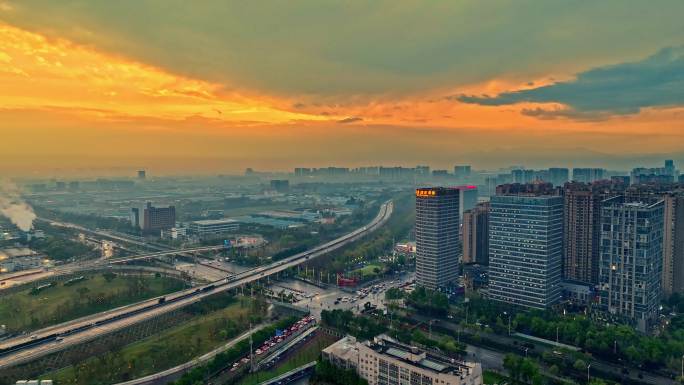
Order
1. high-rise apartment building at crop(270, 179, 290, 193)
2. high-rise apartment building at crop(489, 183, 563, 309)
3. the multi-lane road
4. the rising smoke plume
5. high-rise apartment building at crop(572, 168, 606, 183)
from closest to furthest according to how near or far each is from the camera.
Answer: the multi-lane road < high-rise apartment building at crop(489, 183, 563, 309) < the rising smoke plume < high-rise apartment building at crop(572, 168, 606, 183) < high-rise apartment building at crop(270, 179, 290, 193)

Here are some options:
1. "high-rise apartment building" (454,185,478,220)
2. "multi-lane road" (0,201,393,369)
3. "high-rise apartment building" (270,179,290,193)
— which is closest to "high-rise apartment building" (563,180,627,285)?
"multi-lane road" (0,201,393,369)

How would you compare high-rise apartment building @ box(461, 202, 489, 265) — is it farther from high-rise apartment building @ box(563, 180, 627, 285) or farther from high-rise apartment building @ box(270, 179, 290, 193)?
high-rise apartment building @ box(270, 179, 290, 193)

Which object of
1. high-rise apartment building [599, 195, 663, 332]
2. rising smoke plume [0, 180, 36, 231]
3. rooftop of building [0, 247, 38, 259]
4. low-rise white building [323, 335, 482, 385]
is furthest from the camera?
rising smoke plume [0, 180, 36, 231]

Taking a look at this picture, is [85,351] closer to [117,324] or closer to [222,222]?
[117,324]

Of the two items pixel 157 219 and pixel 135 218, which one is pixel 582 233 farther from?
pixel 135 218

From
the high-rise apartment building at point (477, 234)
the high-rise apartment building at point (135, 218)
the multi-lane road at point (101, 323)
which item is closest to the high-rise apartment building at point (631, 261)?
the high-rise apartment building at point (477, 234)

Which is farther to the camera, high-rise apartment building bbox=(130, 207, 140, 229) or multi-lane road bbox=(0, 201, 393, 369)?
high-rise apartment building bbox=(130, 207, 140, 229)
